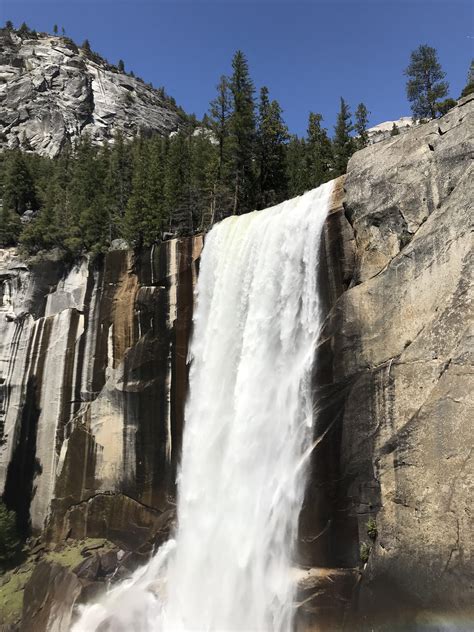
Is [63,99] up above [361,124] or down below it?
above

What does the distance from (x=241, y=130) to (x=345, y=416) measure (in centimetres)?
2529

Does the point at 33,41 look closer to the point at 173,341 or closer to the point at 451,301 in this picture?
the point at 173,341

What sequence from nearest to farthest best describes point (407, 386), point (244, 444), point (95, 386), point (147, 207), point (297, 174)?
1. point (407, 386)
2. point (244, 444)
3. point (95, 386)
4. point (147, 207)
5. point (297, 174)

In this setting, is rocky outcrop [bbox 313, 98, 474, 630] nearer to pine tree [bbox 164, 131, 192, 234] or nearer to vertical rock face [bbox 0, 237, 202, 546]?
vertical rock face [bbox 0, 237, 202, 546]

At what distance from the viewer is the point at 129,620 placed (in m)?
17.6

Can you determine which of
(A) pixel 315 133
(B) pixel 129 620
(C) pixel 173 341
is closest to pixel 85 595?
(B) pixel 129 620

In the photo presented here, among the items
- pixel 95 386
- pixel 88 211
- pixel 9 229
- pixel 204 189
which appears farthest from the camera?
pixel 9 229

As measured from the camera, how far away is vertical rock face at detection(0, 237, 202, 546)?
915 inches

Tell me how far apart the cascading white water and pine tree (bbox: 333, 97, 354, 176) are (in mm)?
15984

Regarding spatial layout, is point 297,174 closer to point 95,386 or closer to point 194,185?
point 194,185

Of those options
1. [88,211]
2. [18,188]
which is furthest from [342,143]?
[18,188]

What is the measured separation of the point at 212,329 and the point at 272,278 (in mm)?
4397

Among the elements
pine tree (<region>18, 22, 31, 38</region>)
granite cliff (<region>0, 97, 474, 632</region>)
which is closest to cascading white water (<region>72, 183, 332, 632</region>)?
granite cliff (<region>0, 97, 474, 632</region>)

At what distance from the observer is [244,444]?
17750 mm
